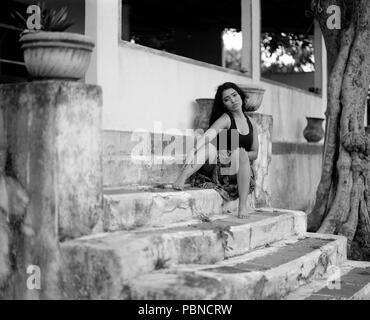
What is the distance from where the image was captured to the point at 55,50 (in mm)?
4035

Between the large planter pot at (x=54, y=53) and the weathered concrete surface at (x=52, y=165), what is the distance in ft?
0.31

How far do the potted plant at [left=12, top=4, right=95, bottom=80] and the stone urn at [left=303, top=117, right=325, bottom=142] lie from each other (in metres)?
6.94

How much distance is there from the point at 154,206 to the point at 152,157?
1.39m

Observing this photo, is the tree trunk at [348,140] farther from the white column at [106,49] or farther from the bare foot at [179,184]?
the white column at [106,49]

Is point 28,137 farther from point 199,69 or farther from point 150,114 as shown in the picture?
point 199,69

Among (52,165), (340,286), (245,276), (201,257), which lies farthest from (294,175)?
(52,165)

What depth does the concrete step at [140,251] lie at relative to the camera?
3762mm

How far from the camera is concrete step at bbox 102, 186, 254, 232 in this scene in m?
4.37

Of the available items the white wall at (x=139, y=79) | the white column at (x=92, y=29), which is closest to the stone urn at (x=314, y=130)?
the white wall at (x=139, y=79)

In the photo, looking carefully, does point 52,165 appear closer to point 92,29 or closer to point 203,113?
point 92,29

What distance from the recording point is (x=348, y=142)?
7070mm

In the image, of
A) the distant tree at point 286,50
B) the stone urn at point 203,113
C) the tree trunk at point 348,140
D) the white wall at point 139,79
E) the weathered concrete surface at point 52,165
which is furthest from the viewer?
the distant tree at point 286,50

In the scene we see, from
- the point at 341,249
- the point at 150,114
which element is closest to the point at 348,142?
the point at 341,249

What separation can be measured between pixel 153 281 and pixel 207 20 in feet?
34.2
